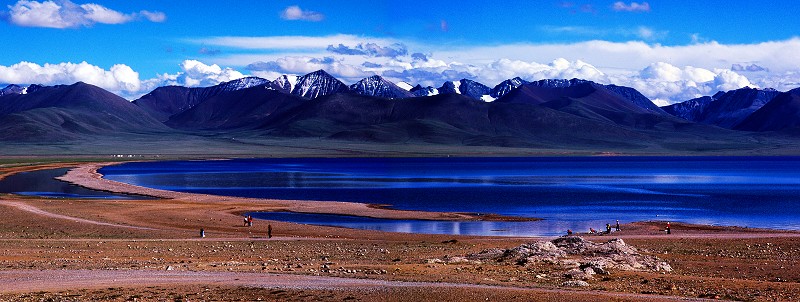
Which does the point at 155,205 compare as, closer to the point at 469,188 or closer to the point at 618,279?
the point at 469,188

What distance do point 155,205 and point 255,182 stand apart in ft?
143

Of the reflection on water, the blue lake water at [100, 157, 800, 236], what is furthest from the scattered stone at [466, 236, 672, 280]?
the blue lake water at [100, 157, 800, 236]

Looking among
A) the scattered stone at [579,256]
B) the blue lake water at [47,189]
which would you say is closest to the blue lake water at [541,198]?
the blue lake water at [47,189]

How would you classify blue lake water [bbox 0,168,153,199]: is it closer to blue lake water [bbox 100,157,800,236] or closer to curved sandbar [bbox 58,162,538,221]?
curved sandbar [bbox 58,162,538,221]

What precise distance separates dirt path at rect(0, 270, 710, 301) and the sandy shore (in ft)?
0.17

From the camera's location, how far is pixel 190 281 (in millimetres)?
25609

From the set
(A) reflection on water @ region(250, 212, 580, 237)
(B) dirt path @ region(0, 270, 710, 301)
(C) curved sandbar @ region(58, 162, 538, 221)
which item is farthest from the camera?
(C) curved sandbar @ region(58, 162, 538, 221)

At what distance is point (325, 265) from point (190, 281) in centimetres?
580

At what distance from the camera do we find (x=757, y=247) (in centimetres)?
4088

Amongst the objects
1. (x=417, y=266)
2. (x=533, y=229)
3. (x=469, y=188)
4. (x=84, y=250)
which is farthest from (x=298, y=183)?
(x=417, y=266)

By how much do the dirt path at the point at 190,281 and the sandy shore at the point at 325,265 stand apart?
5 centimetres

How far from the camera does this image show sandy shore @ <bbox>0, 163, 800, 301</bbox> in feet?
78.5

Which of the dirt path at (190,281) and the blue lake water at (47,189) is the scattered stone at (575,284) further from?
the blue lake water at (47,189)

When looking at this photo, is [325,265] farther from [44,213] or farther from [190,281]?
[44,213]
